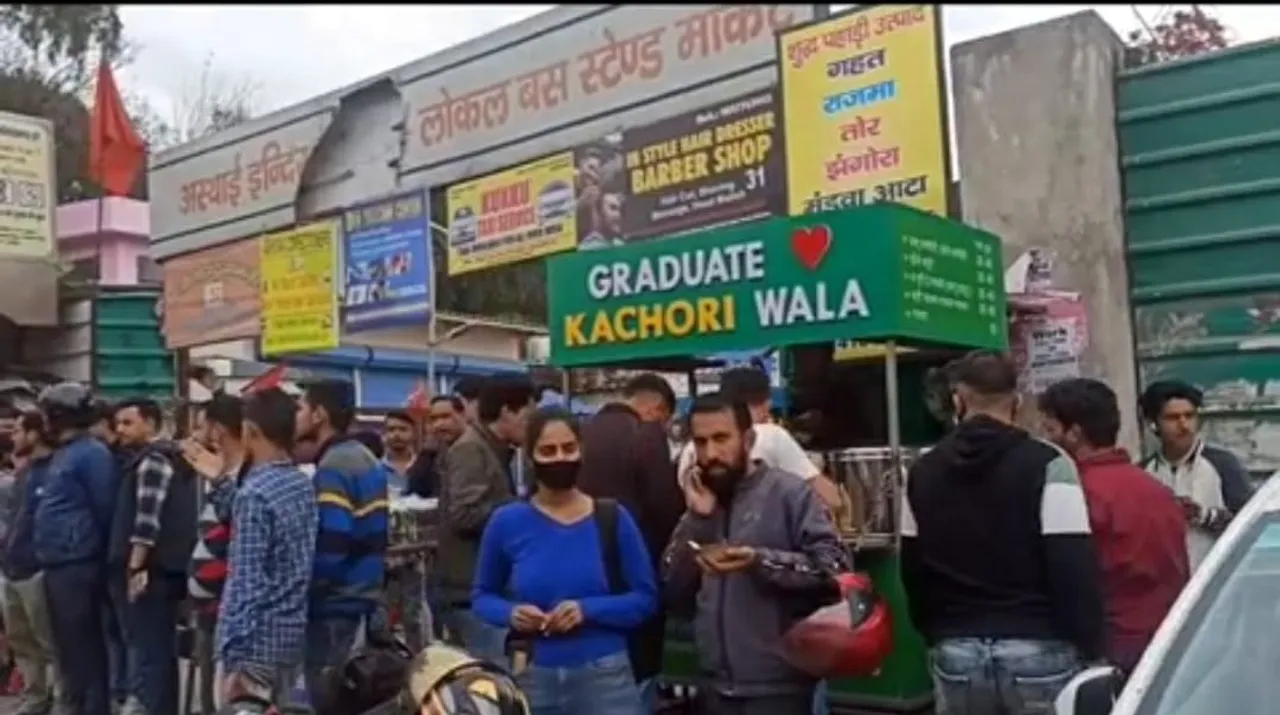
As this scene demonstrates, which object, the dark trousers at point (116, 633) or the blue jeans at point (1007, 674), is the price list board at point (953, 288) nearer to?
the blue jeans at point (1007, 674)

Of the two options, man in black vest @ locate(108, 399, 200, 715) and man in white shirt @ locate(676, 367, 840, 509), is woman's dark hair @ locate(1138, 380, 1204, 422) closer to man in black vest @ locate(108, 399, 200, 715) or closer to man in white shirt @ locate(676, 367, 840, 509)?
man in white shirt @ locate(676, 367, 840, 509)

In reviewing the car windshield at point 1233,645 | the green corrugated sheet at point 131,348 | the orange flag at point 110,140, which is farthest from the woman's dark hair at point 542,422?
the orange flag at point 110,140

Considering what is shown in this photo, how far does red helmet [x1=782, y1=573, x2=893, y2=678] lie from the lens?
14.0 feet

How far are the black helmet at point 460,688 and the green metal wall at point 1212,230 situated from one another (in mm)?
4611

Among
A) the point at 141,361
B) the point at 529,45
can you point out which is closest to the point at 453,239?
the point at 529,45

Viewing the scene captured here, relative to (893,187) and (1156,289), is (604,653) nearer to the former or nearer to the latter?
(1156,289)

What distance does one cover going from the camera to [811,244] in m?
5.99

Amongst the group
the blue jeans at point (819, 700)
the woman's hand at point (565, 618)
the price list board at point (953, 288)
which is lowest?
the blue jeans at point (819, 700)

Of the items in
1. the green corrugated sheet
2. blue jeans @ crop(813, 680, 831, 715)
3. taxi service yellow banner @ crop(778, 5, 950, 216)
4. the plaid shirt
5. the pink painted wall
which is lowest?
blue jeans @ crop(813, 680, 831, 715)

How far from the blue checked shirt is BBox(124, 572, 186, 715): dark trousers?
174cm

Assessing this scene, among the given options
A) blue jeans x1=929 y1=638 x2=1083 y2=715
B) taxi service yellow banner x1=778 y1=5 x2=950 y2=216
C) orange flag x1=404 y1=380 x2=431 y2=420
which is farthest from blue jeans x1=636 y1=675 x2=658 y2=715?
orange flag x1=404 y1=380 x2=431 y2=420

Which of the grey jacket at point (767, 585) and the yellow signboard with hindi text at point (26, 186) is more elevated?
the yellow signboard with hindi text at point (26, 186)

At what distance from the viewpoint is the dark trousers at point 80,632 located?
274 inches

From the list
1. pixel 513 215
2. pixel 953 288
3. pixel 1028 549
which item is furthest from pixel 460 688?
A: pixel 513 215
